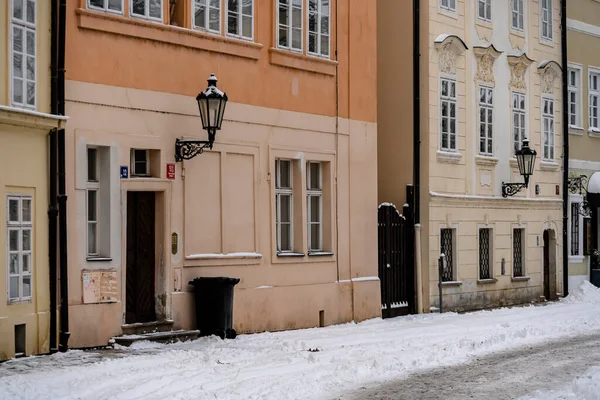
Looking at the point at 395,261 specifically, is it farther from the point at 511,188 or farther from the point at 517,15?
the point at 517,15

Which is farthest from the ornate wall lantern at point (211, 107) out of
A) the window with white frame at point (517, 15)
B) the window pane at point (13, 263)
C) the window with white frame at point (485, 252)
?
the window with white frame at point (517, 15)

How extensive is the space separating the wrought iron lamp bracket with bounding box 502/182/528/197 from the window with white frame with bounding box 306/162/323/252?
8.07 metres

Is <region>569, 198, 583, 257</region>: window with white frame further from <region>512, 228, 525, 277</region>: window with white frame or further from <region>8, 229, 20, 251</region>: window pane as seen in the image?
<region>8, 229, 20, 251</region>: window pane

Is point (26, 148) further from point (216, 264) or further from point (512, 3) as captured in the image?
point (512, 3)

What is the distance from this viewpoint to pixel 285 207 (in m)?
21.2

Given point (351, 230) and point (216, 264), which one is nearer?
point (216, 264)

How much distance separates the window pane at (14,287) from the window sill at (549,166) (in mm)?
18167

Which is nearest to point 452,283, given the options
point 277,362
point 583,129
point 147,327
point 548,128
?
point 548,128

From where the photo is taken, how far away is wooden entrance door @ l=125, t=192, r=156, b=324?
59.2ft

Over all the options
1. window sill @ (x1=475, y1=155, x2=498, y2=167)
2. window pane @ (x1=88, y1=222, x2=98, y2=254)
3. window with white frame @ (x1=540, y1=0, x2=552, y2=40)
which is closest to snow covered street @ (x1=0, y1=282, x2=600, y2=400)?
window pane @ (x1=88, y1=222, x2=98, y2=254)

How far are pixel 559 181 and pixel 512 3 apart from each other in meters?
5.00

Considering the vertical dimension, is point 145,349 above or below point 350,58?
below

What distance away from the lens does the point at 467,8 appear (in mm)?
27391

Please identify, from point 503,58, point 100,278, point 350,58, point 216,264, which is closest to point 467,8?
point 503,58
